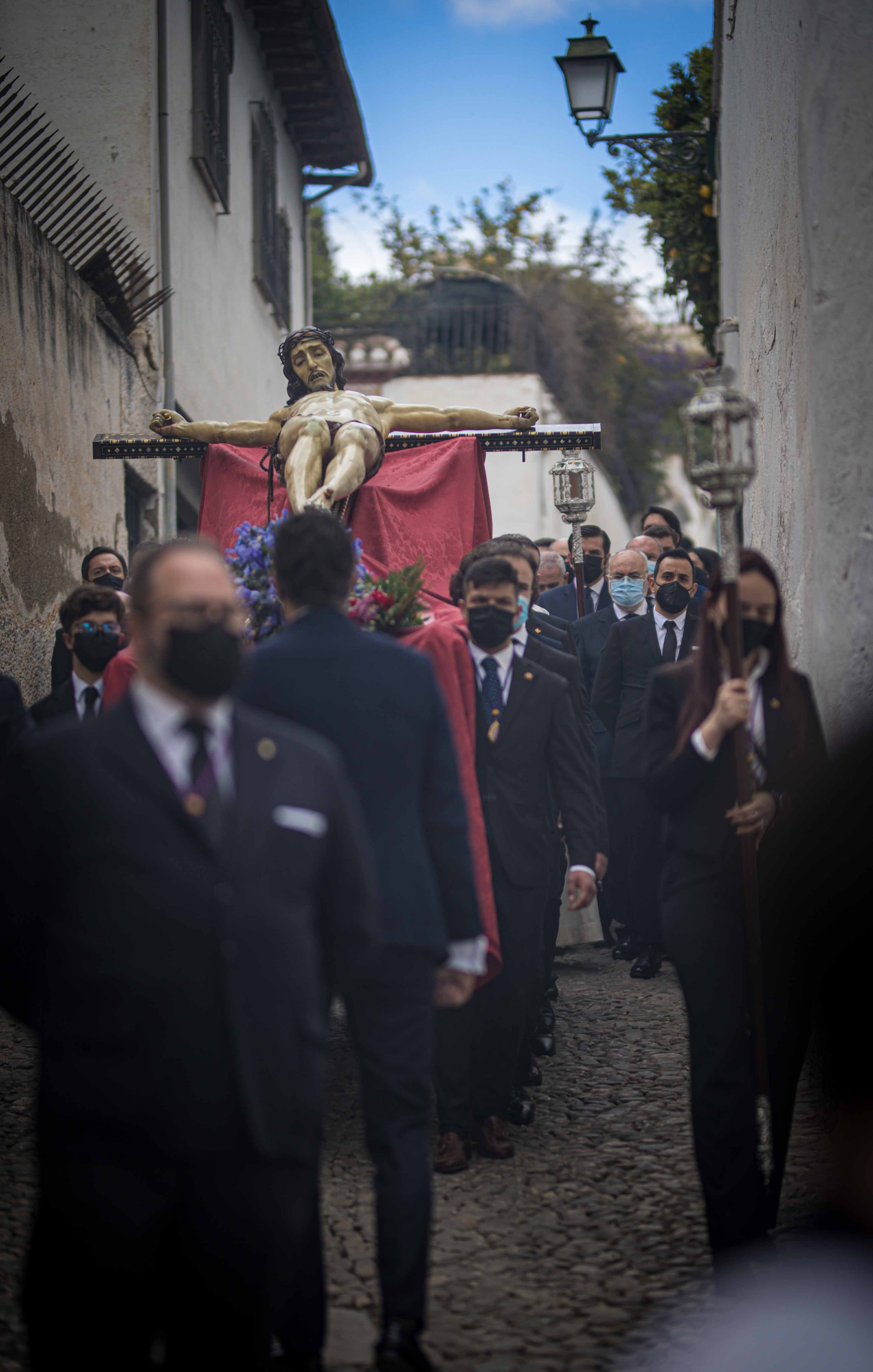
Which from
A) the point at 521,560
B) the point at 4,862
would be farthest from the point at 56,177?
the point at 4,862

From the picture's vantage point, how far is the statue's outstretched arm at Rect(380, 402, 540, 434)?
6.85 metres

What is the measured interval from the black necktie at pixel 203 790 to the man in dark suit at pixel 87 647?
3031 mm

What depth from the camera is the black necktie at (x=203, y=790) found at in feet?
8.16

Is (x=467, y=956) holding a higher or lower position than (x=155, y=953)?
lower

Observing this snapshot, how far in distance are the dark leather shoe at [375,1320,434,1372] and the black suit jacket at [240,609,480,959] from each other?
0.79 m

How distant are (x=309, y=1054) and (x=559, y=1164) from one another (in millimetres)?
2404

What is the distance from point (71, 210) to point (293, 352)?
3.37 m

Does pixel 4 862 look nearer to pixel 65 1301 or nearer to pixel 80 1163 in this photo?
pixel 80 1163

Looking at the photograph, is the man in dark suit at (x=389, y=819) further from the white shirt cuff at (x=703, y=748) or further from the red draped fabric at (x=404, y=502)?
the red draped fabric at (x=404, y=502)

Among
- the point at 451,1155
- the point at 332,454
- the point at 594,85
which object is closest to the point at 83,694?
the point at 332,454

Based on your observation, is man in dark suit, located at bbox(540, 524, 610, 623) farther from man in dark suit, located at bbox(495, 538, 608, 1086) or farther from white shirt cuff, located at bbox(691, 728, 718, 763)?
white shirt cuff, located at bbox(691, 728, 718, 763)

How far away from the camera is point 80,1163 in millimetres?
2428

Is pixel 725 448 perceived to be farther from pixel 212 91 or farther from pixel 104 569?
pixel 212 91

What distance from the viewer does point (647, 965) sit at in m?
7.35
